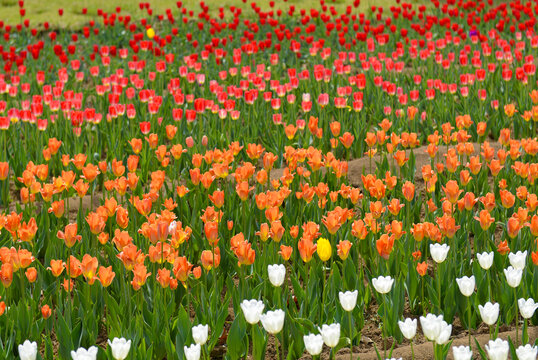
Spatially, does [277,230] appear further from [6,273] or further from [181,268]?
[6,273]

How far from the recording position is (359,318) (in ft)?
12.0

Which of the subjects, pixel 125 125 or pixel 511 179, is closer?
pixel 511 179

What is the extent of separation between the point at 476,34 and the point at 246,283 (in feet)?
27.0

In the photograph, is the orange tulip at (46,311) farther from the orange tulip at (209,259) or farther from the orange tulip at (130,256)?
the orange tulip at (209,259)

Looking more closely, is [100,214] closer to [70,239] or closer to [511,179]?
[70,239]

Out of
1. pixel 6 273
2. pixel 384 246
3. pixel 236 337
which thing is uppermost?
pixel 6 273

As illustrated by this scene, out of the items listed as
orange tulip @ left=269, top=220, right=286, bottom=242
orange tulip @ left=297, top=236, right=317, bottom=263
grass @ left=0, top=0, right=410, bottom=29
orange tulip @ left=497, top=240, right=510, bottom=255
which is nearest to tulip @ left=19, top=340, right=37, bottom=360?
orange tulip @ left=297, top=236, right=317, bottom=263

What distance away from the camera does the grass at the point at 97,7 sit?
14891mm

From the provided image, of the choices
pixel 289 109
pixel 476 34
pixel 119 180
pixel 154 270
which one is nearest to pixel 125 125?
pixel 289 109

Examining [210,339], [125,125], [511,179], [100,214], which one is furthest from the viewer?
[125,125]

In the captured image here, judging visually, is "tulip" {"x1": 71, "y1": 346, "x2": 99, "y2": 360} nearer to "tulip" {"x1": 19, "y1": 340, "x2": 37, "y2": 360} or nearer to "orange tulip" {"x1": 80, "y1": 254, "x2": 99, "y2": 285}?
"tulip" {"x1": 19, "y1": 340, "x2": 37, "y2": 360}

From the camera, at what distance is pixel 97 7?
1584 cm

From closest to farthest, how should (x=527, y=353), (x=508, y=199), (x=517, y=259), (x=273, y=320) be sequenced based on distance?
(x=527, y=353) < (x=273, y=320) < (x=517, y=259) < (x=508, y=199)

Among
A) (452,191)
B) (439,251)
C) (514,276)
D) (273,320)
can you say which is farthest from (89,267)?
(452,191)
